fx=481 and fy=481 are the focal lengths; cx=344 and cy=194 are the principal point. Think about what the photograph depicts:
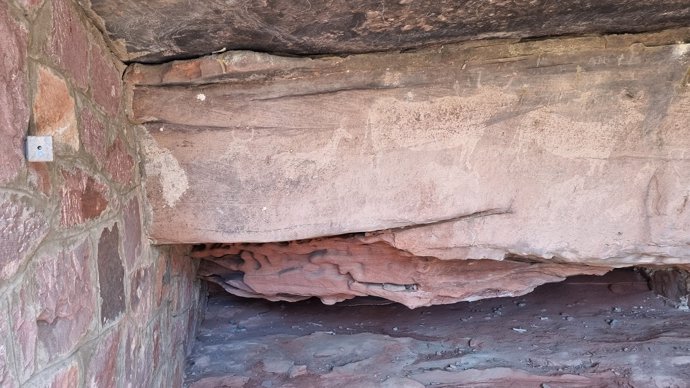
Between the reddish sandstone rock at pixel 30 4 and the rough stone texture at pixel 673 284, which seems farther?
the rough stone texture at pixel 673 284

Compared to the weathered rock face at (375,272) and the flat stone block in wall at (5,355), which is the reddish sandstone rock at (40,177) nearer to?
the flat stone block in wall at (5,355)

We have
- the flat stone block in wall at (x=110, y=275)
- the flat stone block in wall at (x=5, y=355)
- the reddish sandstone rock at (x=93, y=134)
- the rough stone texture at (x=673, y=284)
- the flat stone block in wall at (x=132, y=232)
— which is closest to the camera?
the flat stone block in wall at (x=5, y=355)

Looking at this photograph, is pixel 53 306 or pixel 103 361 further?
pixel 103 361

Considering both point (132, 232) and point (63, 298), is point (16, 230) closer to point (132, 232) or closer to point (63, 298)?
point (63, 298)

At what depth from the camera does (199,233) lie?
5.79 ft

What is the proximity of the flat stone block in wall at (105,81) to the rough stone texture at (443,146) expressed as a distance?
92 mm

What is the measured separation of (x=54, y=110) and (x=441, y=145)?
1149 millimetres

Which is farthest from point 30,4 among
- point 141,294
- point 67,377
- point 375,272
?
point 375,272

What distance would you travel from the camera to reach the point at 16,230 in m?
0.98

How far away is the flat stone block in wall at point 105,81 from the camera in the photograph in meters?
1.38

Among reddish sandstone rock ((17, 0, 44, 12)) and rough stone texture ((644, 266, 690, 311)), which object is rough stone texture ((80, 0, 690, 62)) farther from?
rough stone texture ((644, 266, 690, 311))

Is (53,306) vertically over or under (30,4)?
under

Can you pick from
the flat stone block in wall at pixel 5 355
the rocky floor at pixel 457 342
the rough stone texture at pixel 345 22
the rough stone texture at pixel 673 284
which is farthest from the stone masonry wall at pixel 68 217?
the rough stone texture at pixel 673 284

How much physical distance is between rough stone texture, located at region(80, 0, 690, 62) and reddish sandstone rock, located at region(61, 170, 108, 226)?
455 millimetres
